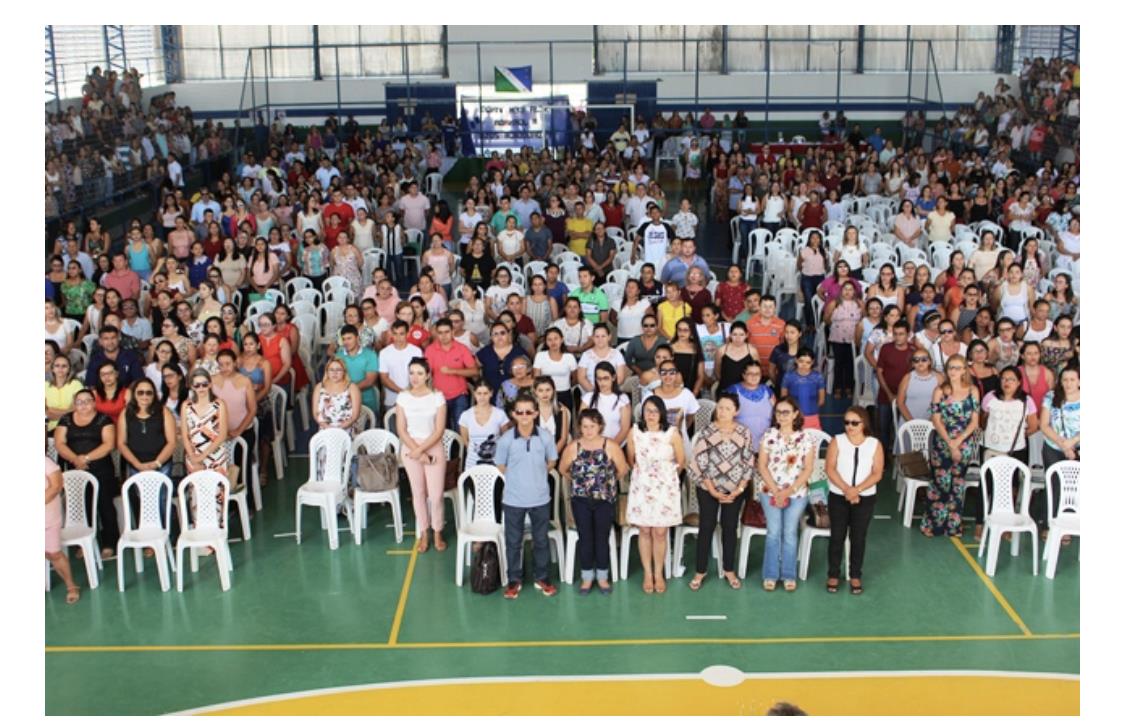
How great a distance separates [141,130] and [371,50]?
359 inches

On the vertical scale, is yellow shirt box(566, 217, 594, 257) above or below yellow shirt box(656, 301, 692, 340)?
above

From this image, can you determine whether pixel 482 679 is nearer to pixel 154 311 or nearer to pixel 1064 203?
pixel 154 311

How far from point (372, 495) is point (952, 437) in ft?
14.3

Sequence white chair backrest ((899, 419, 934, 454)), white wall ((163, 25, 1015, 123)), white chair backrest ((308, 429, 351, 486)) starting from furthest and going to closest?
white wall ((163, 25, 1015, 123)), white chair backrest ((899, 419, 934, 454)), white chair backrest ((308, 429, 351, 486))

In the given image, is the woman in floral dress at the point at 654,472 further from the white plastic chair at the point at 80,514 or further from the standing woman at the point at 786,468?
the white plastic chair at the point at 80,514

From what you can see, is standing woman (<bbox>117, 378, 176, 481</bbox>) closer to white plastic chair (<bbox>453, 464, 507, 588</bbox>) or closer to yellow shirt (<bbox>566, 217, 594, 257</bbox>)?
white plastic chair (<bbox>453, 464, 507, 588</bbox>)

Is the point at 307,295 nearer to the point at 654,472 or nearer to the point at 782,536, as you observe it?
the point at 654,472

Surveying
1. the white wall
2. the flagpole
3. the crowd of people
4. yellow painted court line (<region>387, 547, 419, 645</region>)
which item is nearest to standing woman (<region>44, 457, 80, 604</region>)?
the crowd of people

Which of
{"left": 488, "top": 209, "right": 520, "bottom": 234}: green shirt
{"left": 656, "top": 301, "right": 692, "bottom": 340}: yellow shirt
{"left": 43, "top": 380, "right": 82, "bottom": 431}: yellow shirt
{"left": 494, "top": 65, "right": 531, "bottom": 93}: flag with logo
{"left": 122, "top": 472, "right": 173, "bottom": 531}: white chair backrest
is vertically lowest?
{"left": 122, "top": 472, "right": 173, "bottom": 531}: white chair backrest

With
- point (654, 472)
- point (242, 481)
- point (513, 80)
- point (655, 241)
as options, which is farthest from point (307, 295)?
point (513, 80)

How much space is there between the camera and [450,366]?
1001 centimetres

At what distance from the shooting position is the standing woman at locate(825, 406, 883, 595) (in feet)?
26.7

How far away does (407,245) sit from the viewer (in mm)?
16375

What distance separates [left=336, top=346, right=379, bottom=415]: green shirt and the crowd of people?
0.08 feet
